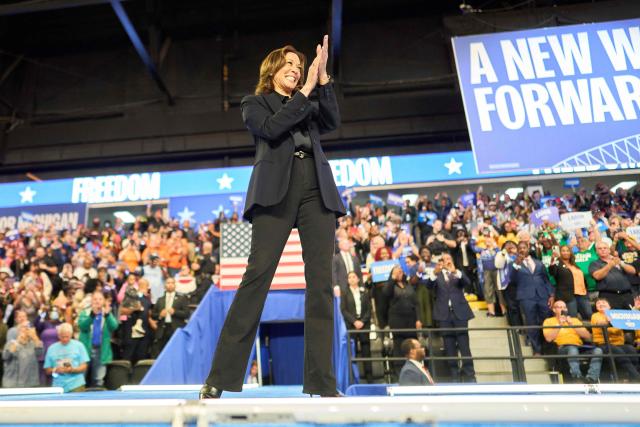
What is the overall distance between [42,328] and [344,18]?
11.5 meters

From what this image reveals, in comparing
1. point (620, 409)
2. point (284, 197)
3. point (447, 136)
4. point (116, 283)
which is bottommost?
point (620, 409)

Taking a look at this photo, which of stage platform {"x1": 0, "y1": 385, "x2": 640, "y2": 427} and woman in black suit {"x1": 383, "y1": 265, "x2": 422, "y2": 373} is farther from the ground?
woman in black suit {"x1": 383, "y1": 265, "x2": 422, "y2": 373}

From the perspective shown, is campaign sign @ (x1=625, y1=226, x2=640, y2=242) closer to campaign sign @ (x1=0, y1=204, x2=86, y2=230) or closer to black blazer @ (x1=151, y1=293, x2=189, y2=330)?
black blazer @ (x1=151, y1=293, x2=189, y2=330)

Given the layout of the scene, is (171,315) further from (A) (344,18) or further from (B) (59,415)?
(A) (344,18)

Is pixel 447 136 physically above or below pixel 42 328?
above

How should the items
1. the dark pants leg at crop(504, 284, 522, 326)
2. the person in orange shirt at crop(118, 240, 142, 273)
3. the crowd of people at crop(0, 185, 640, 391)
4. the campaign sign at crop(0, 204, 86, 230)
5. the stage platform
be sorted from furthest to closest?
1. the campaign sign at crop(0, 204, 86, 230)
2. the person in orange shirt at crop(118, 240, 142, 273)
3. the dark pants leg at crop(504, 284, 522, 326)
4. the crowd of people at crop(0, 185, 640, 391)
5. the stage platform

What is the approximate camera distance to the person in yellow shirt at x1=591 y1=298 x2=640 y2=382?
20.1 feet

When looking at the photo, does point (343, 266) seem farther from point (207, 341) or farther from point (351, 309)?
point (207, 341)

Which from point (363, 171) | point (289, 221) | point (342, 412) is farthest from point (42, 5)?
point (342, 412)

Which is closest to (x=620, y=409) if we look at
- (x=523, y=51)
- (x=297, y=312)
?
(x=297, y=312)

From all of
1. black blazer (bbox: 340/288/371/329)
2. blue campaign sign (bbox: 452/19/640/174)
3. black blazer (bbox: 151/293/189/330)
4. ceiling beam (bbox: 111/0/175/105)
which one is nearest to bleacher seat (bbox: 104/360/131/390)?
black blazer (bbox: 151/293/189/330)

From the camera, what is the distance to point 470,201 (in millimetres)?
11656

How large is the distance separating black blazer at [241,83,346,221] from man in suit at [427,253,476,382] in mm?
4993

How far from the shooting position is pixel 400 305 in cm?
686
